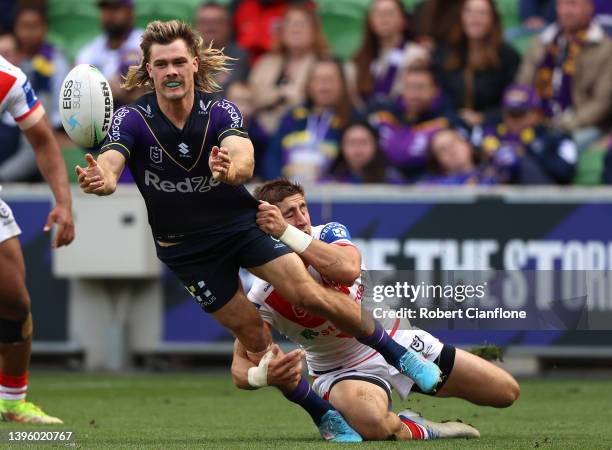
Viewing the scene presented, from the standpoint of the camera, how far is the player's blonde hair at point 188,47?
7.56m

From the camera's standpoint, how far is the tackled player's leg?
27.7ft

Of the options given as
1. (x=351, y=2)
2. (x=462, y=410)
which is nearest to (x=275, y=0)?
(x=351, y=2)

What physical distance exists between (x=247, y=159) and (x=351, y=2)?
9125 mm

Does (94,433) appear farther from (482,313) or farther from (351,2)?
(351,2)

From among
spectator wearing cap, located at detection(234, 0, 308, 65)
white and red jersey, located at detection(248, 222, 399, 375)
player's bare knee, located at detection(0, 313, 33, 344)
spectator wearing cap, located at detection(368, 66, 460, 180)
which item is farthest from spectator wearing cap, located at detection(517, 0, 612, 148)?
player's bare knee, located at detection(0, 313, 33, 344)

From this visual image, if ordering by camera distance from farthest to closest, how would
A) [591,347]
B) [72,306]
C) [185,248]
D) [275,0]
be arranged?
1. [275,0]
2. [72,306]
3. [591,347]
4. [185,248]

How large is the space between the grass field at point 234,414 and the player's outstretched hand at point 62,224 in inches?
43.6

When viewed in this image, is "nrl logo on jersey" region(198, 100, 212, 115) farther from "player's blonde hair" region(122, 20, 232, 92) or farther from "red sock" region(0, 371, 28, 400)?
"red sock" region(0, 371, 28, 400)

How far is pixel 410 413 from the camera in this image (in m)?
8.17

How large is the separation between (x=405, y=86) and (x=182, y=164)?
6.27 m

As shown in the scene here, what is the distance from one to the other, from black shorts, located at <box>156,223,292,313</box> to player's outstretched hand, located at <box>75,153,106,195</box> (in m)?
0.88

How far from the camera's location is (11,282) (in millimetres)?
8422

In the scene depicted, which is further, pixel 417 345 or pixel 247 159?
pixel 417 345
